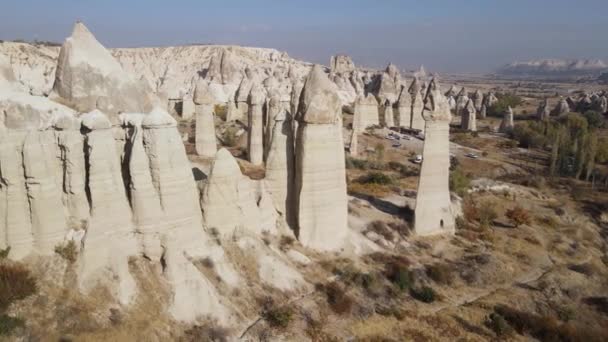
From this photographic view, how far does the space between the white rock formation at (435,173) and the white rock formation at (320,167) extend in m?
4.92

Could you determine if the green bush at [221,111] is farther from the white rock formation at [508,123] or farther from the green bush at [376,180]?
the white rock formation at [508,123]

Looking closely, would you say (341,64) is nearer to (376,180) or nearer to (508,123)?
(508,123)

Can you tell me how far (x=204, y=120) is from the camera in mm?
30016

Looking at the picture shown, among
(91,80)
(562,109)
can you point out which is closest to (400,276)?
(91,80)

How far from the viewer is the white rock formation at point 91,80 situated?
15125 mm

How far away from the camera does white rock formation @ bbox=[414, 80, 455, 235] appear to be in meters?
19.5

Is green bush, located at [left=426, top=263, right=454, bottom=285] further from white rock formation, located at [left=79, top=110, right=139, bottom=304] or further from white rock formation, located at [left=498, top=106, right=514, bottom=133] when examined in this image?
white rock formation, located at [left=498, top=106, right=514, bottom=133]

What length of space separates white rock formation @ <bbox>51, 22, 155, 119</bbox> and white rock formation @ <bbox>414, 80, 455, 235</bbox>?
11.5 metres

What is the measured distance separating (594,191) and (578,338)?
924 inches

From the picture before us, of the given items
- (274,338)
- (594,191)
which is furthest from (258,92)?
(594,191)

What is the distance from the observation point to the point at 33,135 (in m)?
11.5

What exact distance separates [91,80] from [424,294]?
13.5 meters

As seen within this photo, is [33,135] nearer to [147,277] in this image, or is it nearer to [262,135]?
[147,277]

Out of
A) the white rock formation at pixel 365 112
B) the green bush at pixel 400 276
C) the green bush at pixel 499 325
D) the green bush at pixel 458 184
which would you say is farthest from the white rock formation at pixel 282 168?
the white rock formation at pixel 365 112
